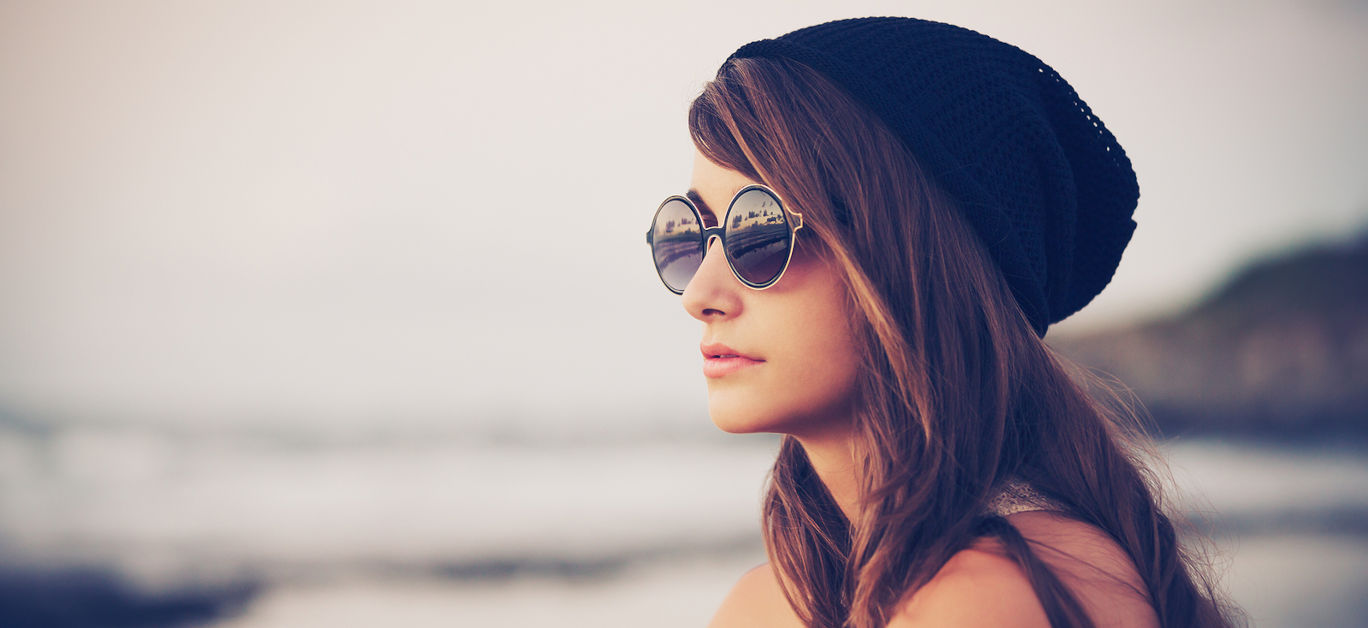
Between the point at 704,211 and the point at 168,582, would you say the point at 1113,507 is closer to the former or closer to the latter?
the point at 704,211

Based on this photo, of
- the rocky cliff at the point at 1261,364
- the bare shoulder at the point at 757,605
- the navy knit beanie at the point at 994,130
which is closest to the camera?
the navy knit beanie at the point at 994,130

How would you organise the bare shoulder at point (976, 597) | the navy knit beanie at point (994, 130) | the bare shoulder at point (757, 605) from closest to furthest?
the bare shoulder at point (976, 597), the navy knit beanie at point (994, 130), the bare shoulder at point (757, 605)

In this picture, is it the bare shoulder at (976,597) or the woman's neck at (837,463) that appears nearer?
the bare shoulder at (976,597)

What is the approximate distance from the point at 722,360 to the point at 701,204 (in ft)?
1.05

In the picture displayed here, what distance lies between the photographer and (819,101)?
1.43 meters

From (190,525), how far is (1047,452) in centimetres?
850

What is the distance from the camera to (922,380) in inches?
51.9

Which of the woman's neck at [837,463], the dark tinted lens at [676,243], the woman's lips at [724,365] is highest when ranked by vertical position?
the dark tinted lens at [676,243]

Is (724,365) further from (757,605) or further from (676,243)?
(757,605)

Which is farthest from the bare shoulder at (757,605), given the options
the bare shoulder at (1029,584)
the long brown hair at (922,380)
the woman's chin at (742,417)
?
the bare shoulder at (1029,584)

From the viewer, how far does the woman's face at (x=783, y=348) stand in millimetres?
1403

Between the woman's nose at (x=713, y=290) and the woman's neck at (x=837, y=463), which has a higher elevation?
the woman's nose at (x=713, y=290)

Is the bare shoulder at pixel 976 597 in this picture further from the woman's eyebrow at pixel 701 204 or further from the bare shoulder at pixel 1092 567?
the woman's eyebrow at pixel 701 204

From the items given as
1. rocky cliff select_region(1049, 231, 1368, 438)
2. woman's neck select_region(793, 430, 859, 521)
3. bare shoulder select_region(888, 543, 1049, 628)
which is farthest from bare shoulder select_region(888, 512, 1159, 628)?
rocky cliff select_region(1049, 231, 1368, 438)
